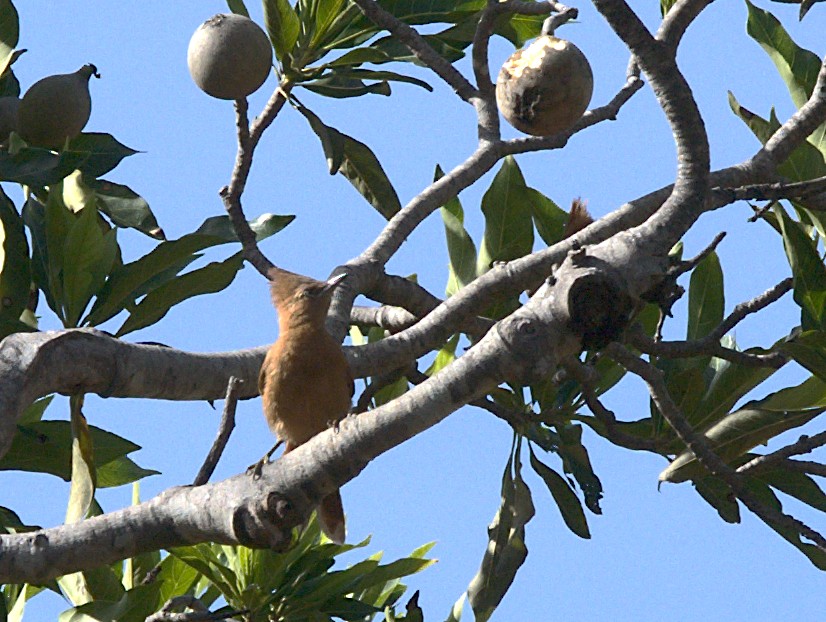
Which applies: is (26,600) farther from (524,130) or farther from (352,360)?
(524,130)

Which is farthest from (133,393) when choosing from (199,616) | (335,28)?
(335,28)

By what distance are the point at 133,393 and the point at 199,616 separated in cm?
69

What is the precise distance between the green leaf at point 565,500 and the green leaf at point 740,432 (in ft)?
1.77

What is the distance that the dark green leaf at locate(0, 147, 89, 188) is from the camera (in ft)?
10.3

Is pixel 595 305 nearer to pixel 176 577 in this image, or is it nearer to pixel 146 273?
pixel 146 273

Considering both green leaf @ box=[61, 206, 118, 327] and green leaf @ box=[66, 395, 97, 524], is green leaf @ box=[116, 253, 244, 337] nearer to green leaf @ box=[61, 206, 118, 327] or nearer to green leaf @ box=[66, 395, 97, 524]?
green leaf @ box=[61, 206, 118, 327]

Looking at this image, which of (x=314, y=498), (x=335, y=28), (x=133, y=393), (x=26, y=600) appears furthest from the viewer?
(x=335, y=28)

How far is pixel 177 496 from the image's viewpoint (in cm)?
243

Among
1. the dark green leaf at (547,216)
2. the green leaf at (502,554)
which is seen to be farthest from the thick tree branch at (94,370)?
the dark green leaf at (547,216)

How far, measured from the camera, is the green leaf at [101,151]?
3869mm

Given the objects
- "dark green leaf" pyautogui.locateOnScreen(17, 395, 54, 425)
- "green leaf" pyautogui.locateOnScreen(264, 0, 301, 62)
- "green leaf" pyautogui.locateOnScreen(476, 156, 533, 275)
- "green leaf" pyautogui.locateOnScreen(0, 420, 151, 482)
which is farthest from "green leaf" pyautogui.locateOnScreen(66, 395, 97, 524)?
"green leaf" pyautogui.locateOnScreen(264, 0, 301, 62)

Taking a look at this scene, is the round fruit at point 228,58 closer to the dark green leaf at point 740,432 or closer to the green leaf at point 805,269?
the green leaf at point 805,269

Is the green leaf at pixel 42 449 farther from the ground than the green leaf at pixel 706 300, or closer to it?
farther from the ground

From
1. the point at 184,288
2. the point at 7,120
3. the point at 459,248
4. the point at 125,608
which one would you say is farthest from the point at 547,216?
the point at 125,608
